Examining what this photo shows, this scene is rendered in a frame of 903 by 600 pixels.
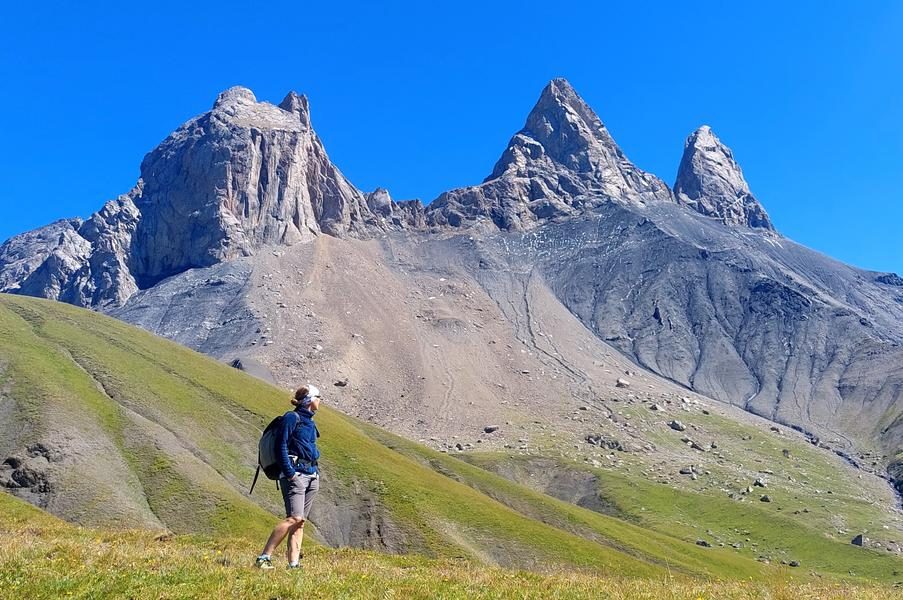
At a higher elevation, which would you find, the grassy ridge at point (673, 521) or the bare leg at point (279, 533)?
the bare leg at point (279, 533)

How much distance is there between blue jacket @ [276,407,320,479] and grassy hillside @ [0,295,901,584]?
51.6 meters

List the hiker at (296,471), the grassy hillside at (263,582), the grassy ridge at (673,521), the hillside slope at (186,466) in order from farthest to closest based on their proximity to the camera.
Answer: the grassy ridge at (673,521) → the hillside slope at (186,466) → the hiker at (296,471) → the grassy hillside at (263,582)

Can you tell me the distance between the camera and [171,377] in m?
107

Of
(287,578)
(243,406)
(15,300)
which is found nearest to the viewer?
(287,578)

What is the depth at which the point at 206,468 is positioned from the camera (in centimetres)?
8250

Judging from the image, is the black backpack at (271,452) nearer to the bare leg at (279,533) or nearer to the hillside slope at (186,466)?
the bare leg at (279,533)

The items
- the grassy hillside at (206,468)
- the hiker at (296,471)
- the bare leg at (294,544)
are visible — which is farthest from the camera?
the grassy hillside at (206,468)

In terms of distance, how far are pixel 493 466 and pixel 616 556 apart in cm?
9636

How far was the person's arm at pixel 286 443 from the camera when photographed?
16375 mm

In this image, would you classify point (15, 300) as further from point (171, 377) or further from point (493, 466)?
point (493, 466)

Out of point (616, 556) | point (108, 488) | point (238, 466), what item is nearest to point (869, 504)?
point (616, 556)

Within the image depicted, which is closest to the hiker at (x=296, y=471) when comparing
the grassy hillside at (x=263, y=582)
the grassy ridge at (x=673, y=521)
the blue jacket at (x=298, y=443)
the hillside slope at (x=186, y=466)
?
the blue jacket at (x=298, y=443)

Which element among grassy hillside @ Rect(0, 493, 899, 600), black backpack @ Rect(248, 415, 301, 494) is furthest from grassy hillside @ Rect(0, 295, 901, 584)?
black backpack @ Rect(248, 415, 301, 494)

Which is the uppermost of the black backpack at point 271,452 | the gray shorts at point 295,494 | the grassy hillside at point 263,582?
the black backpack at point 271,452
